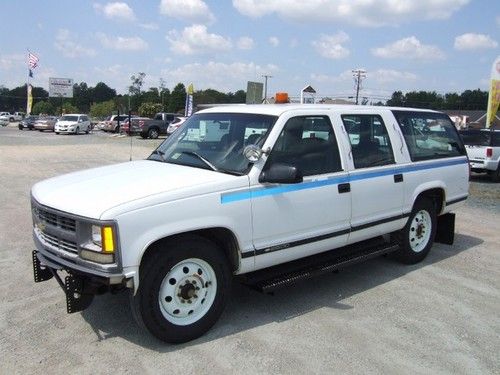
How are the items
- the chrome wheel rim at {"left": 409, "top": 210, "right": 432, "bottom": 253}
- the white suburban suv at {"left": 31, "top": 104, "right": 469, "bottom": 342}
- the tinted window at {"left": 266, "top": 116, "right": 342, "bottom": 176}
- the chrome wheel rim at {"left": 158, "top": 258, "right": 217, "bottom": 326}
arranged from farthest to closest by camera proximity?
1. the chrome wheel rim at {"left": 409, "top": 210, "right": 432, "bottom": 253}
2. the tinted window at {"left": 266, "top": 116, "right": 342, "bottom": 176}
3. the chrome wheel rim at {"left": 158, "top": 258, "right": 217, "bottom": 326}
4. the white suburban suv at {"left": 31, "top": 104, "right": 469, "bottom": 342}

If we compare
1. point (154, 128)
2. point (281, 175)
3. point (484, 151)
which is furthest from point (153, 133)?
point (281, 175)

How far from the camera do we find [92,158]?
19.9 m

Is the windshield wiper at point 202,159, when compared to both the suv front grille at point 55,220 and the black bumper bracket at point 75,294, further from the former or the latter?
the black bumper bracket at point 75,294

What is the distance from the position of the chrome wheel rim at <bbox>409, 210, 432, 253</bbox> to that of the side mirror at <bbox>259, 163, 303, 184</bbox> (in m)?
2.52

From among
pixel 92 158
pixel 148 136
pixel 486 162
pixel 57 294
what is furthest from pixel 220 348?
pixel 148 136

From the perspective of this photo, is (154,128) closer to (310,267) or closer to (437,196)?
(437,196)

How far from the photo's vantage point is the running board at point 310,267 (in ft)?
14.4

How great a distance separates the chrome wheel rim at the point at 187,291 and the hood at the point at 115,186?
2.00 ft

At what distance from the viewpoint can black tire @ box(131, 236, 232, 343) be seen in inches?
147

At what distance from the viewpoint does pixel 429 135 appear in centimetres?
631

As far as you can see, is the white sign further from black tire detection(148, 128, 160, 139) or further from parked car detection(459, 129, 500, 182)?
parked car detection(459, 129, 500, 182)

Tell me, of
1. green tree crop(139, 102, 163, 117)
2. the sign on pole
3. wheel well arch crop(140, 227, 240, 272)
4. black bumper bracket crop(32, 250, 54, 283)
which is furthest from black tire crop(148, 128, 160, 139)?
green tree crop(139, 102, 163, 117)

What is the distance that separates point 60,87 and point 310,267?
8836cm

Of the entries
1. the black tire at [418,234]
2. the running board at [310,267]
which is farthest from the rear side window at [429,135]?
the running board at [310,267]
